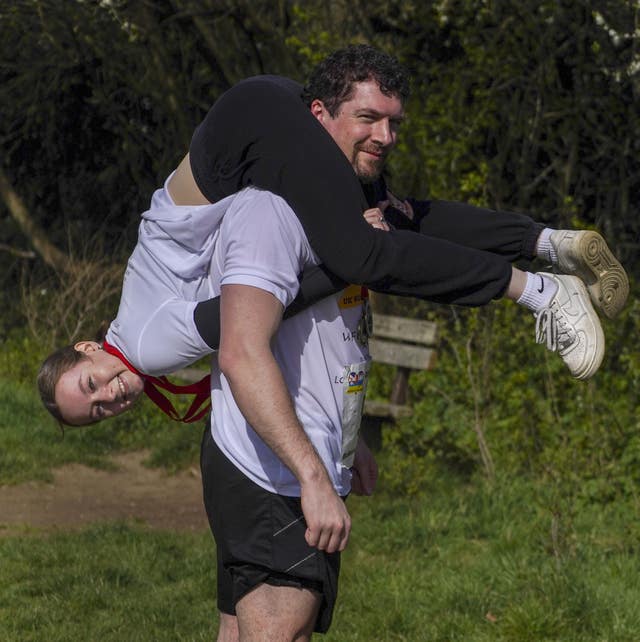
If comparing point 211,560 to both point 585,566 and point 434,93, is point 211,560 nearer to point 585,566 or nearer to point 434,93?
point 585,566

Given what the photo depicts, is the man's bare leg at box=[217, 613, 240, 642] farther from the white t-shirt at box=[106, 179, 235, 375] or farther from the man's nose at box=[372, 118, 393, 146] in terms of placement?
the man's nose at box=[372, 118, 393, 146]

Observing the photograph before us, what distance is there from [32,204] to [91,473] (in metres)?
5.05

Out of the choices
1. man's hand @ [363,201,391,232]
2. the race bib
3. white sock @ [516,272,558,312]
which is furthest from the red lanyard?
white sock @ [516,272,558,312]

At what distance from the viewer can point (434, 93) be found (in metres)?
8.87

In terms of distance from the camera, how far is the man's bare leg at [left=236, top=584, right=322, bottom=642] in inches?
115

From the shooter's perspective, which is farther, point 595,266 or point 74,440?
point 74,440

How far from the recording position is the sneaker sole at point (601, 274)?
10.4ft

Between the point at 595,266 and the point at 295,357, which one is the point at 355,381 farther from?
the point at 595,266

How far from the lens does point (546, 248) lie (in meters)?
3.27

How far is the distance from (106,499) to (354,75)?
514cm

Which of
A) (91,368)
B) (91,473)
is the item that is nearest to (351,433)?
(91,368)

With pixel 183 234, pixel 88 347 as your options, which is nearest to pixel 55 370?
pixel 88 347

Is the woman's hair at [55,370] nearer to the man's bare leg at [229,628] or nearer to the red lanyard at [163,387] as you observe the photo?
the red lanyard at [163,387]

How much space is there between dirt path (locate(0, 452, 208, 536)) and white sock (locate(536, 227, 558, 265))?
411cm
